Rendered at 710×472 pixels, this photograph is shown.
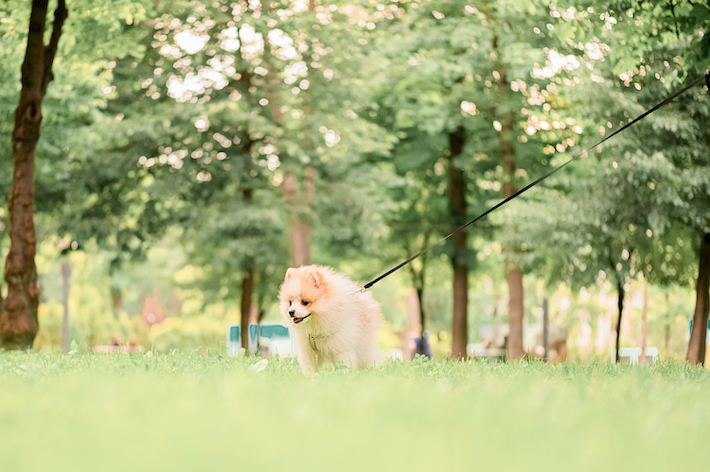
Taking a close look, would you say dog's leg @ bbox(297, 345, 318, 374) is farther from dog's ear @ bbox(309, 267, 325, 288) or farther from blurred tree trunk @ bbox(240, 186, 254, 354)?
blurred tree trunk @ bbox(240, 186, 254, 354)

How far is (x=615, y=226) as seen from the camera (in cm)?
1599

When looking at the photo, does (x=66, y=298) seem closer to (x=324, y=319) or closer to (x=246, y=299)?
(x=246, y=299)

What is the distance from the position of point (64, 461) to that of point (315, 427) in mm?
1060

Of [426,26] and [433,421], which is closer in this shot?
[433,421]

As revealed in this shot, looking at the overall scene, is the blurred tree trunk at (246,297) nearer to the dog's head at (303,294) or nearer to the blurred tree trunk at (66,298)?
the blurred tree trunk at (66,298)

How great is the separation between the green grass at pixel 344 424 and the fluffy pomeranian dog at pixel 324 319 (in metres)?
0.91

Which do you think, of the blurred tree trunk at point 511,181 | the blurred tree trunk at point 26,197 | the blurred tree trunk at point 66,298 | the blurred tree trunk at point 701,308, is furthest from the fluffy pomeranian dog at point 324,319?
the blurred tree trunk at point 66,298

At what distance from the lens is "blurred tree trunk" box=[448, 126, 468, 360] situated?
22.5 meters

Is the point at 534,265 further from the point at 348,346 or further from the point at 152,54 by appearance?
the point at 348,346

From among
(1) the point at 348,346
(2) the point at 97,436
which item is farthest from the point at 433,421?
(1) the point at 348,346

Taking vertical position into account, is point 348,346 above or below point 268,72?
below

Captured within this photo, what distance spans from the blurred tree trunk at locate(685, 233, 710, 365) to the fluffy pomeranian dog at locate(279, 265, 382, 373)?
1044 cm

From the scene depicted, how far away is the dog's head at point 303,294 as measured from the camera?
6.61m

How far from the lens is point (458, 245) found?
74.4 ft
